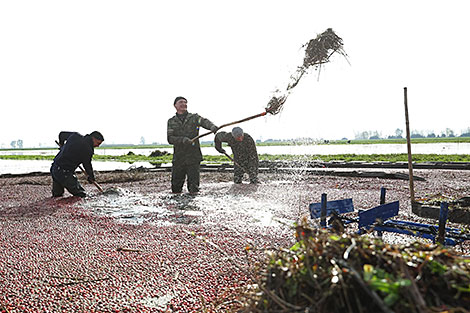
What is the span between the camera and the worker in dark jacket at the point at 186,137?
8367 millimetres

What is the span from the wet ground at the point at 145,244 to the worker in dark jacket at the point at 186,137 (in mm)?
592

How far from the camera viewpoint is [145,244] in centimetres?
420

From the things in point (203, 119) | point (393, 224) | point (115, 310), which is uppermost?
point (203, 119)

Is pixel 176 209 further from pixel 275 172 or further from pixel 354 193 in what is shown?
pixel 275 172

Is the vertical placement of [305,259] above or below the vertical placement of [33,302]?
above

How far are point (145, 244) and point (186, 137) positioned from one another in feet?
14.2

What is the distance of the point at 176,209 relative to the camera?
6539 mm

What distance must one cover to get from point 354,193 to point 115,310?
21.1 feet

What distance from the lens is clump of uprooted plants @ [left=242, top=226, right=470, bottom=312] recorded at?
1001 millimetres

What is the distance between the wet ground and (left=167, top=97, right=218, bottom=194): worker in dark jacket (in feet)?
1.94

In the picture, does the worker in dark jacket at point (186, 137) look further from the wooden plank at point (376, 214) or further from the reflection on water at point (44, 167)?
the reflection on water at point (44, 167)

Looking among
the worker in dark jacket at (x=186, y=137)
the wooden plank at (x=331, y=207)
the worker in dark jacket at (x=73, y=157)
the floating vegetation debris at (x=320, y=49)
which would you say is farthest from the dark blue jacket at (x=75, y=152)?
the wooden plank at (x=331, y=207)

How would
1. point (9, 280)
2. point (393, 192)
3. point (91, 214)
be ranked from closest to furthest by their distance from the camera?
point (9, 280)
point (91, 214)
point (393, 192)

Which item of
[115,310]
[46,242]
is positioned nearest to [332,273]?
[115,310]
